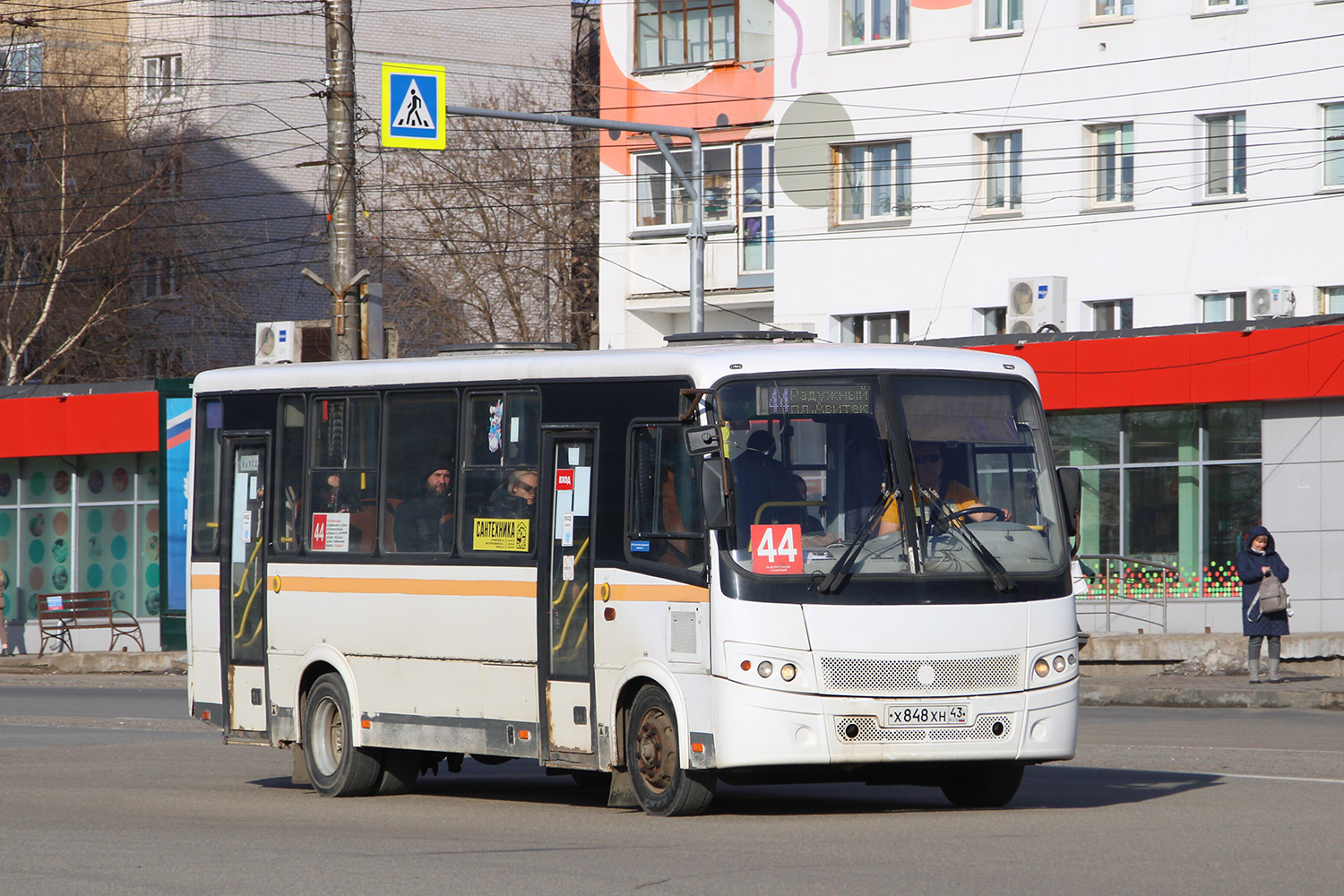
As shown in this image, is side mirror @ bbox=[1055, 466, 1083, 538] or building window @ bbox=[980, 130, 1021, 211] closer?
side mirror @ bbox=[1055, 466, 1083, 538]

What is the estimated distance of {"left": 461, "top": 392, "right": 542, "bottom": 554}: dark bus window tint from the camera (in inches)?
496

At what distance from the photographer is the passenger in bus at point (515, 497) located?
1257cm

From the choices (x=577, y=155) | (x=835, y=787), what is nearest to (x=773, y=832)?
(x=835, y=787)

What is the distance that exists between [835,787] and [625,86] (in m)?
28.5

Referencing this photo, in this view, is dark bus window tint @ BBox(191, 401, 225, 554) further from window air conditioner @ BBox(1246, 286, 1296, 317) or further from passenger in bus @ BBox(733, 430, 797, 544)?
window air conditioner @ BBox(1246, 286, 1296, 317)

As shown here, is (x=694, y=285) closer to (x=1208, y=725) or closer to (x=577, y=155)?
(x=1208, y=725)

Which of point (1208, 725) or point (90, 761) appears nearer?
point (90, 761)

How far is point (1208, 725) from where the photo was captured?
1927 cm

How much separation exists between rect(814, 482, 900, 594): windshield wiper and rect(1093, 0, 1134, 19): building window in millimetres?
25529

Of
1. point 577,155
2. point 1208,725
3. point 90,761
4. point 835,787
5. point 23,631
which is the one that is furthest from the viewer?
point 577,155

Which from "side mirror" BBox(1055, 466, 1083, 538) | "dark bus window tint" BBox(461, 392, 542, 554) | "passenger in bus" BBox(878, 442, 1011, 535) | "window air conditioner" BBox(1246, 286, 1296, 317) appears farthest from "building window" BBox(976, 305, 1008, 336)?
"passenger in bus" BBox(878, 442, 1011, 535)

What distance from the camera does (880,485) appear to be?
11438 mm

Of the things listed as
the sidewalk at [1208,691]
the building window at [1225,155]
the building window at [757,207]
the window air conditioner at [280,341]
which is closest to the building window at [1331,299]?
the building window at [1225,155]

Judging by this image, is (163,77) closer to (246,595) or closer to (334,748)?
(246,595)
